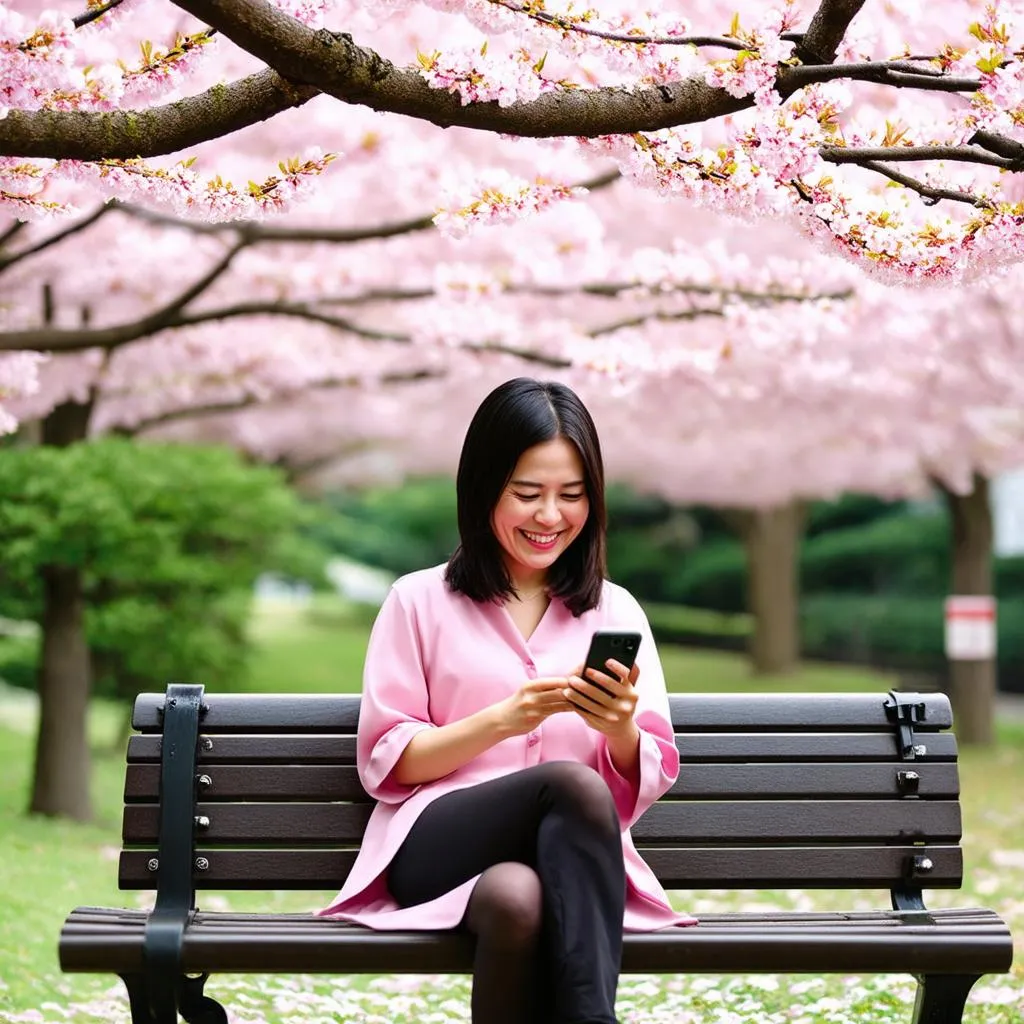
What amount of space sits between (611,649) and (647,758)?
0.34 m

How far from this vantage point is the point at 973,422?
11125mm

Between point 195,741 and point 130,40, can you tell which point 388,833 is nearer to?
point 195,741

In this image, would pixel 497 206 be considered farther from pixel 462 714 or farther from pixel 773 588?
pixel 773 588

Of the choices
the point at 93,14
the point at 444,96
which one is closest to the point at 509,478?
the point at 444,96

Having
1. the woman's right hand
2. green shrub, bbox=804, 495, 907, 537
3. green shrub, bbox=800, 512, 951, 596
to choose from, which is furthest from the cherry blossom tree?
green shrub, bbox=804, 495, 907, 537

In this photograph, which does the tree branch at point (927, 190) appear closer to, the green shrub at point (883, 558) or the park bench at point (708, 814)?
the park bench at point (708, 814)

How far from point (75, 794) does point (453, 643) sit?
5330 millimetres

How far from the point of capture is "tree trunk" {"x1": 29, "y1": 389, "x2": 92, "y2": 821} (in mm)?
7793

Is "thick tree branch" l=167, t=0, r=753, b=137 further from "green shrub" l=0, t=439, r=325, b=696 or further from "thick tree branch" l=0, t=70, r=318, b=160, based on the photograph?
"green shrub" l=0, t=439, r=325, b=696

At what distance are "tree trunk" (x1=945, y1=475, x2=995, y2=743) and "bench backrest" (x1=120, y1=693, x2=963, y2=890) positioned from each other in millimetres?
9015

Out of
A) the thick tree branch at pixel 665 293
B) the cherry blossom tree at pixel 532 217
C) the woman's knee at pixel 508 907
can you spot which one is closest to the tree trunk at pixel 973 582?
the cherry blossom tree at pixel 532 217

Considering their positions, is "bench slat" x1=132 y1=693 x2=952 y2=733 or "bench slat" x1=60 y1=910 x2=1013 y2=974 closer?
"bench slat" x1=60 y1=910 x2=1013 y2=974

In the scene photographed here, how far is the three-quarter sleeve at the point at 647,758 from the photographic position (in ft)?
9.71

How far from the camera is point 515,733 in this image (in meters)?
2.85
